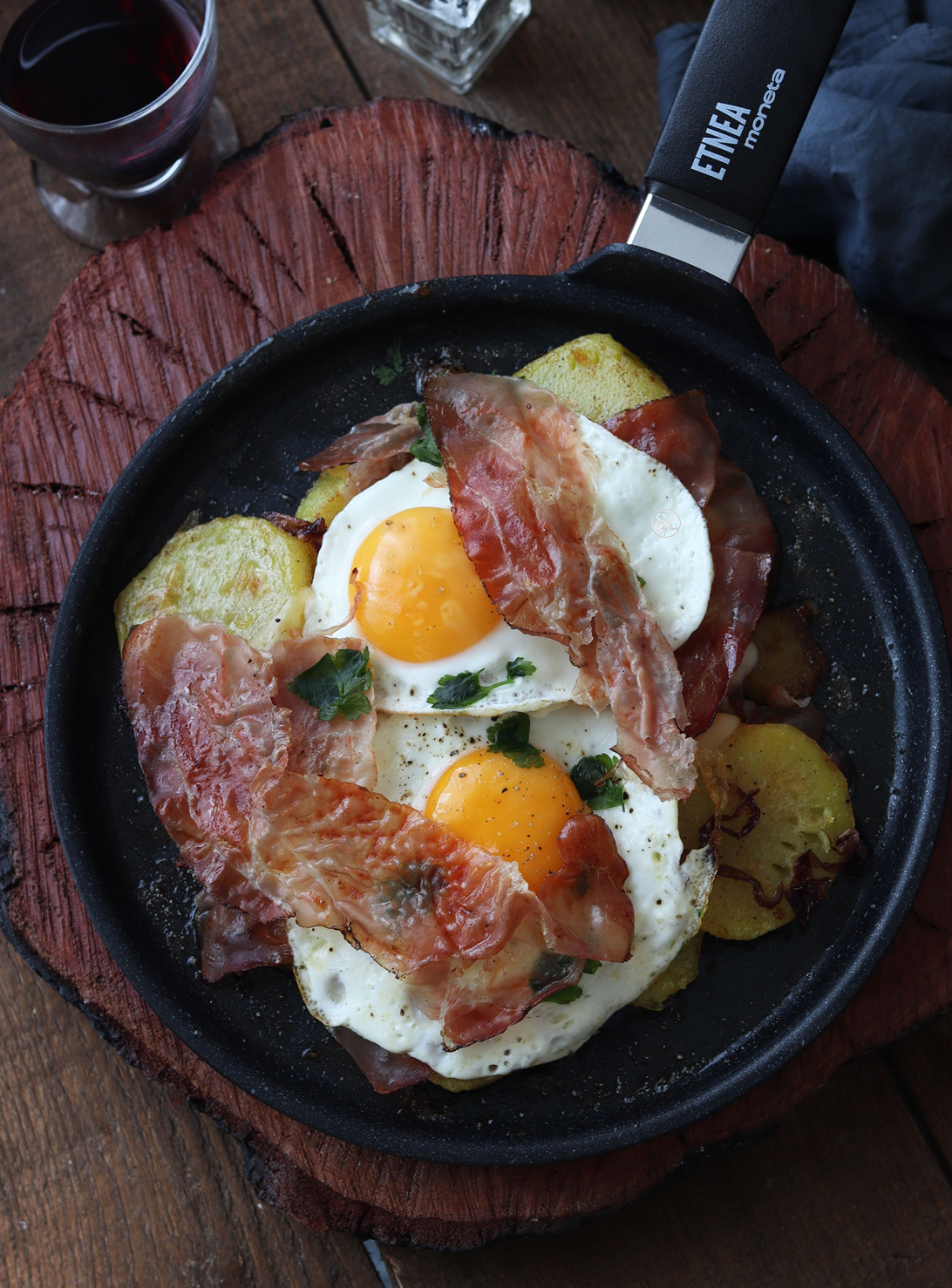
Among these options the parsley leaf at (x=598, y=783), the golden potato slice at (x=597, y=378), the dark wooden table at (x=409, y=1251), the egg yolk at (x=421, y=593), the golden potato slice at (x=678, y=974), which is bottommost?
the dark wooden table at (x=409, y=1251)

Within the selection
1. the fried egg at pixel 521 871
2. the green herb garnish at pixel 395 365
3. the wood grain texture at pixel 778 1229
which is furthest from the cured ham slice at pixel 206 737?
the wood grain texture at pixel 778 1229

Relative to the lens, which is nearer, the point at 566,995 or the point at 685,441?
the point at 566,995

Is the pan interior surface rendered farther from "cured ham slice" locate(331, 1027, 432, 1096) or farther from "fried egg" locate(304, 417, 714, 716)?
"fried egg" locate(304, 417, 714, 716)

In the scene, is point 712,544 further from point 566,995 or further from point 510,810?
point 566,995

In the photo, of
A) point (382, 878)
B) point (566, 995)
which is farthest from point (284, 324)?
point (566, 995)

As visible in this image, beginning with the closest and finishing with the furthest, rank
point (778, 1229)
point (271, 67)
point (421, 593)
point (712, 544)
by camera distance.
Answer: point (421, 593) → point (712, 544) → point (778, 1229) → point (271, 67)

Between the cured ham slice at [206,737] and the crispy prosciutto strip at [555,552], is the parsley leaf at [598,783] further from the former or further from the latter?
the cured ham slice at [206,737]
